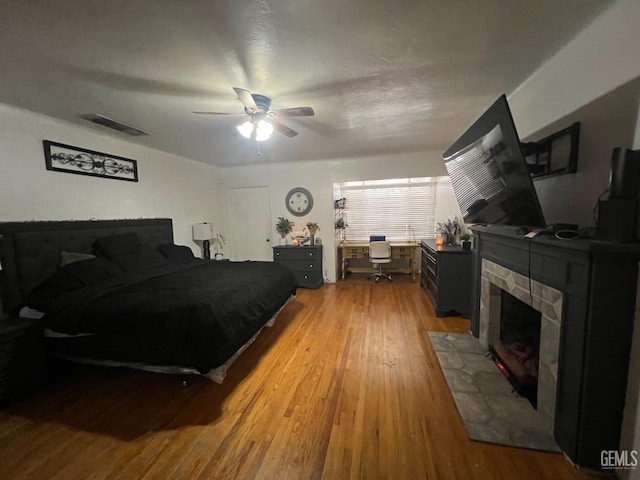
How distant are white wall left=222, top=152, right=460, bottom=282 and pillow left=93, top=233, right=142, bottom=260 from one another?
8.27 feet

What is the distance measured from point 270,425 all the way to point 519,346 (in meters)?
2.13

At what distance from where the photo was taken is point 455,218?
195 inches

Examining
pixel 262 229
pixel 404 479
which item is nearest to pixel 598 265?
pixel 404 479

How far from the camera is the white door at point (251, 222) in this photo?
5.36 metres

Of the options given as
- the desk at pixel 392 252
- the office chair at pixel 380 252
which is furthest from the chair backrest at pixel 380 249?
the desk at pixel 392 252

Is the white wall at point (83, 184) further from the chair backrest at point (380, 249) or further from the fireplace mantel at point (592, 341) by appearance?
the fireplace mantel at point (592, 341)

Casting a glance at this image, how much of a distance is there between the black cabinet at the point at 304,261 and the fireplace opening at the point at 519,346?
2954 millimetres

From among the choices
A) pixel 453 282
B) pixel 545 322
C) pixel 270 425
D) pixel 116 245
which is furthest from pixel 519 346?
pixel 116 245

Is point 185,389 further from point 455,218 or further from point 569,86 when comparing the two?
point 455,218

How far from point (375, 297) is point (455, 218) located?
2.28m

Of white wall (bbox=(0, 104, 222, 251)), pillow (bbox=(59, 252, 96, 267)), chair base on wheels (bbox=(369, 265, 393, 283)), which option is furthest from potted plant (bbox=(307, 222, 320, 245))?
pillow (bbox=(59, 252, 96, 267))

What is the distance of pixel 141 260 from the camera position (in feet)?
10.2

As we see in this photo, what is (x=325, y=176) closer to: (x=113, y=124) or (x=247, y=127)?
(x=247, y=127)

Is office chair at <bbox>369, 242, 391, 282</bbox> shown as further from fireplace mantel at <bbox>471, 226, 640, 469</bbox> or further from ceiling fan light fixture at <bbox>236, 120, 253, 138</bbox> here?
fireplace mantel at <bbox>471, 226, 640, 469</bbox>
